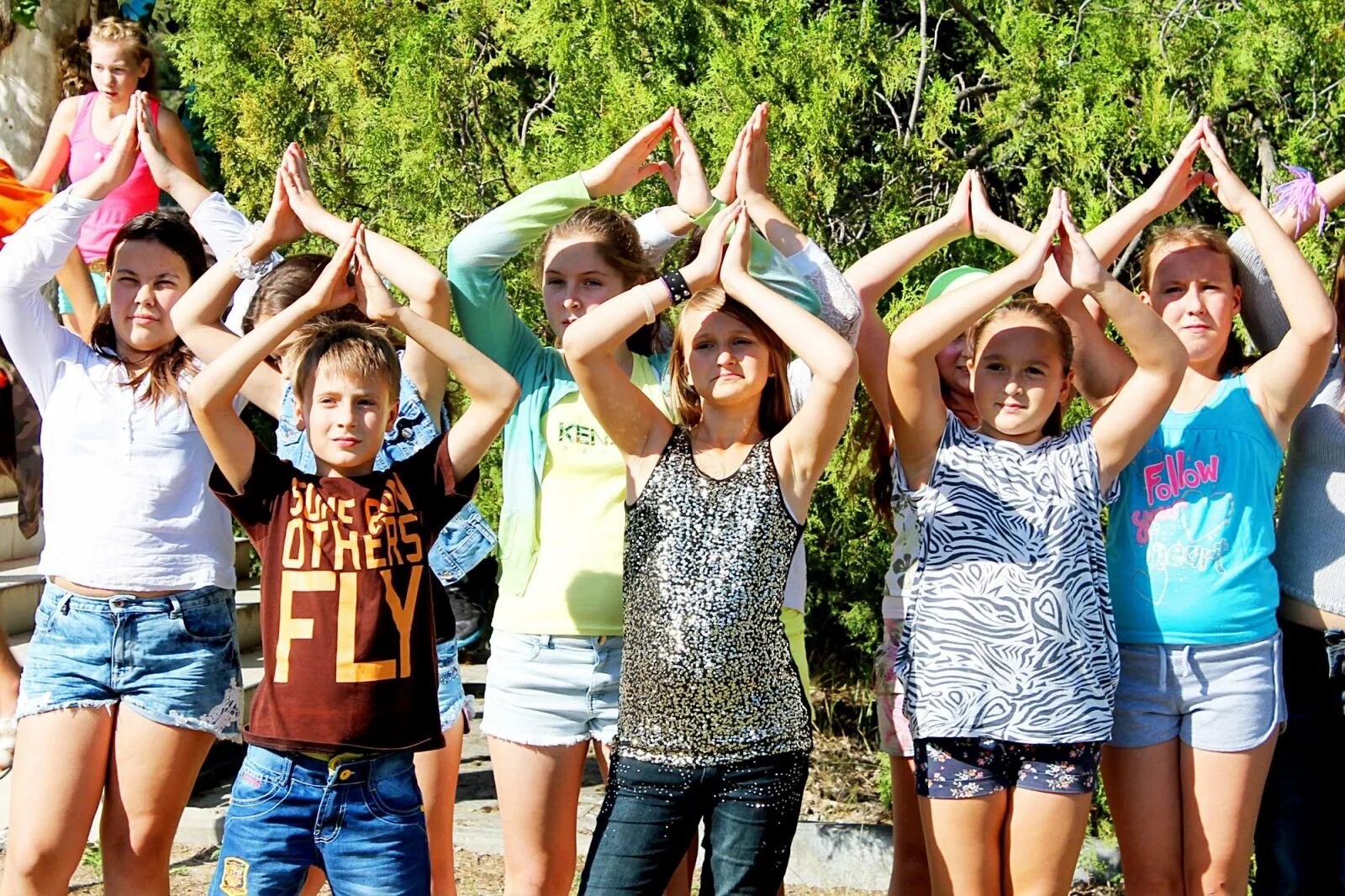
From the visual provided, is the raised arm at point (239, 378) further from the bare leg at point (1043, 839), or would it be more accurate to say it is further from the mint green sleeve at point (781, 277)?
the bare leg at point (1043, 839)

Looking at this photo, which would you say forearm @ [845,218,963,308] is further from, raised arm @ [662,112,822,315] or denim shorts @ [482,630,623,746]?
denim shorts @ [482,630,623,746]

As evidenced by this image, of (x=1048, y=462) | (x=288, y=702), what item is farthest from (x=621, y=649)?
(x=1048, y=462)

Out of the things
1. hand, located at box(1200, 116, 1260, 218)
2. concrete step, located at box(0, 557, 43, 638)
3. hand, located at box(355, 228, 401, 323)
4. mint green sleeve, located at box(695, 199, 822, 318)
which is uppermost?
hand, located at box(1200, 116, 1260, 218)

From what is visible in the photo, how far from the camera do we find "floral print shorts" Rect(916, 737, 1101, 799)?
10.9 feet

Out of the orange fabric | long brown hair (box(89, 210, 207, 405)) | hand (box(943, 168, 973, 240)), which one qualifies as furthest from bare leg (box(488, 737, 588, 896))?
the orange fabric

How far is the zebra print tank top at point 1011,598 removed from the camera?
10.9ft

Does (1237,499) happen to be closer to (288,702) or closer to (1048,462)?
(1048,462)

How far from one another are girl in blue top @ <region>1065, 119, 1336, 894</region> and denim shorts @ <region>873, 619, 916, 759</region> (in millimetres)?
465

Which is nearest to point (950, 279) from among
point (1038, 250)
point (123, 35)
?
point (1038, 250)

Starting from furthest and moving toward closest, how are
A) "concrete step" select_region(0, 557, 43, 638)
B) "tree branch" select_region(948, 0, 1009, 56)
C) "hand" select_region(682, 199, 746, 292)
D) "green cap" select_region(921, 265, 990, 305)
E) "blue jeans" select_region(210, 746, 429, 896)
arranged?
"concrete step" select_region(0, 557, 43, 638) < "tree branch" select_region(948, 0, 1009, 56) < "green cap" select_region(921, 265, 990, 305) < "hand" select_region(682, 199, 746, 292) < "blue jeans" select_region(210, 746, 429, 896)

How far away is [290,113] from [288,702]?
2.70m

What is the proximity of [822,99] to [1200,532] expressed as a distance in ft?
5.53

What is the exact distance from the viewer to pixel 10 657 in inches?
199

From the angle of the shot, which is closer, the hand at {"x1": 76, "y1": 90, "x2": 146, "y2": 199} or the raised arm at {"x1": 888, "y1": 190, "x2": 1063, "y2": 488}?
the raised arm at {"x1": 888, "y1": 190, "x2": 1063, "y2": 488}
